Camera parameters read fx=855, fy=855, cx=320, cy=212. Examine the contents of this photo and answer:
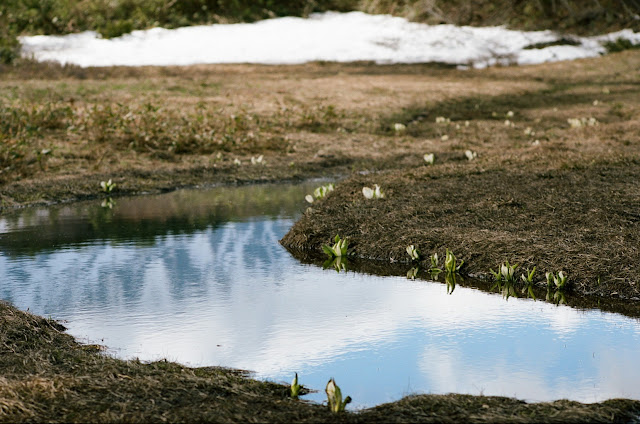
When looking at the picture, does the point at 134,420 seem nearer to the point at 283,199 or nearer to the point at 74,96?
the point at 283,199

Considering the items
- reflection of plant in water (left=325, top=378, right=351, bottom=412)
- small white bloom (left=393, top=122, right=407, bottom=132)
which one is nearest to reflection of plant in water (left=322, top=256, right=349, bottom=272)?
reflection of plant in water (left=325, top=378, right=351, bottom=412)

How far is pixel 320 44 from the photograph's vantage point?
125 ft

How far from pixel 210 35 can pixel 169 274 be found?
29.9 meters

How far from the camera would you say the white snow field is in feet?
109

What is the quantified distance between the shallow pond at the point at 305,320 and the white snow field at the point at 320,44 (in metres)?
22.2

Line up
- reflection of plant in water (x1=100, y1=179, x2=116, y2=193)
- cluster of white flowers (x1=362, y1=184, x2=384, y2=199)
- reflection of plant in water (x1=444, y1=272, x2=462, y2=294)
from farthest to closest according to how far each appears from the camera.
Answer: reflection of plant in water (x1=100, y1=179, x2=116, y2=193) < cluster of white flowers (x1=362, y1=184, x2=384, y2=199) < reflection of plant in water (x1=444, y1=272, x2=462, y2=294)

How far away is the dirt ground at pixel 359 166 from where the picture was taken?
502 cm

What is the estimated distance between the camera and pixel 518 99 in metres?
28.1

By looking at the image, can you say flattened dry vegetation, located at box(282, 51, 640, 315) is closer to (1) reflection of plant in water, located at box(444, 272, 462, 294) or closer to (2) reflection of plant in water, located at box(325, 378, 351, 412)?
(1) reflection of plant in water, located at box(444, 272, 462, 294)

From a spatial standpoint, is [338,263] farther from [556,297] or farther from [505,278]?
[556,297]

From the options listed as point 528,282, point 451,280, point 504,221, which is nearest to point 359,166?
point 504,221

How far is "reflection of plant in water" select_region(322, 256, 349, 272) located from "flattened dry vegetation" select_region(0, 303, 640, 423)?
3789 mm

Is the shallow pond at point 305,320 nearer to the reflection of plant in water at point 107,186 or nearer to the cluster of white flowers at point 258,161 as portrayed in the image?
the reflection of plant in water at point 107,186

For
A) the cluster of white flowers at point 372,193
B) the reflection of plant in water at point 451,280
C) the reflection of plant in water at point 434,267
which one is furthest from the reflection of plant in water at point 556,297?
the cluster of white flowers at point 372,193
